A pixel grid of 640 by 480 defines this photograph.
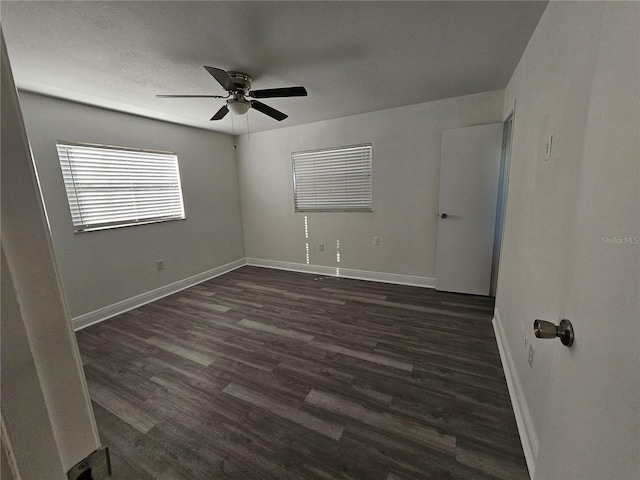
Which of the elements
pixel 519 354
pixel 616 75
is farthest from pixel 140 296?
pixel 616 75

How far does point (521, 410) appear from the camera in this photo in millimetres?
1476

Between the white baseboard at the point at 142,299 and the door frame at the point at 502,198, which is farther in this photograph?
the white baseboard at the point at 142,299

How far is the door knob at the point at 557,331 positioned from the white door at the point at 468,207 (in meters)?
2.67

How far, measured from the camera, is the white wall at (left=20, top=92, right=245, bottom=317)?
8.36ft

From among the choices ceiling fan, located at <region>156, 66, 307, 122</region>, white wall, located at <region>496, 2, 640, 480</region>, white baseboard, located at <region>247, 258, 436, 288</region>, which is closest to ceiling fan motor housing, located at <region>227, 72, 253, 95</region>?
ceiling fan, located at <region>156, 66, 307, 122</region>

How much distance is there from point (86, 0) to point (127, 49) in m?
0.47

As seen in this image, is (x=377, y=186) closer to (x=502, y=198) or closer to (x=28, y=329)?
(x=502, y=198)

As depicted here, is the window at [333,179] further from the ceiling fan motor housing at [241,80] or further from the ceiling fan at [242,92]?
the ceiling fan motor housing at [241,80]

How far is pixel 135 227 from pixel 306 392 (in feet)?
9.52

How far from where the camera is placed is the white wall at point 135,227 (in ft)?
8.36

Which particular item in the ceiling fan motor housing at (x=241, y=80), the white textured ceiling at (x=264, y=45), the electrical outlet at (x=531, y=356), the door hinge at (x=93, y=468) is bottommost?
the electrical outlet at (x=531, y=356)

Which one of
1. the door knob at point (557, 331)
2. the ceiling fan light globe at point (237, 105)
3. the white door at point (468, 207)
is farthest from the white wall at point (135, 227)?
the door knob at point (557, 331)

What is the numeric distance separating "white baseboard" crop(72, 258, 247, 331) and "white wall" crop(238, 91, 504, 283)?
102 centimetres

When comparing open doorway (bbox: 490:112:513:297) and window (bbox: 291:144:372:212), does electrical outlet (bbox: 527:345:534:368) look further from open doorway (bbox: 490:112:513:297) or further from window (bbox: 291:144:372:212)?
window (bbox: 291:144:372:212)
